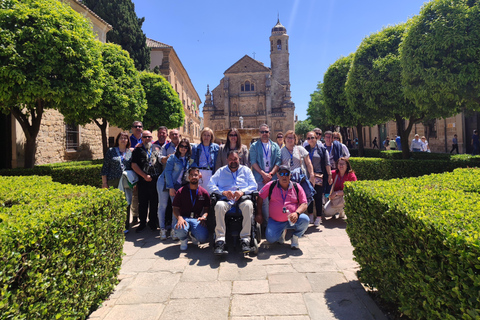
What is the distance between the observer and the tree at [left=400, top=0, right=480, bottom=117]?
7129mm

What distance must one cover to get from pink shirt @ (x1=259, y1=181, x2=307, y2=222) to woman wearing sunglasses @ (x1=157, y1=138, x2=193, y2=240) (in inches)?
59.9

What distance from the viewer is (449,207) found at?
7.84 feet

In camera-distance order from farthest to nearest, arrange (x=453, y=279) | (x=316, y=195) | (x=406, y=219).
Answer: (x=316, y=195)
(x=406, y=219)
(x=453, y=279)

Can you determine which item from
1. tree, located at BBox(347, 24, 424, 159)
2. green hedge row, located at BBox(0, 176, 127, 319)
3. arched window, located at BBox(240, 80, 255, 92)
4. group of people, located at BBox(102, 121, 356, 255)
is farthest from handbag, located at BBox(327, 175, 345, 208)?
arched window, located at BBox(240, 80, 255, 92)

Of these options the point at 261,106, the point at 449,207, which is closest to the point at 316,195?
the point at 449,207

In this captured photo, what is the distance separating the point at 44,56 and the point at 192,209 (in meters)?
5.99

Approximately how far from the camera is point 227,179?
4695mm

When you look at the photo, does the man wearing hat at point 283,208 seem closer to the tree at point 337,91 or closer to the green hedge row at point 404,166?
the green hedge row at point 404,166

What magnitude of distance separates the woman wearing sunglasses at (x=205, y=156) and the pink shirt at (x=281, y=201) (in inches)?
46.2

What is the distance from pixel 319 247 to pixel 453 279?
2.99 metres

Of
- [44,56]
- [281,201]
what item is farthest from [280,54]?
[281,201]

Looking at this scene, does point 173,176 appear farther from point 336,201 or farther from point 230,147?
point 336,201

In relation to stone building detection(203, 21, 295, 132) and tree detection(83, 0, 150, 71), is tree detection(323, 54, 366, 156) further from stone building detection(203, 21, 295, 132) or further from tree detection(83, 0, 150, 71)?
stone building detection(203, 21, 295, 132)

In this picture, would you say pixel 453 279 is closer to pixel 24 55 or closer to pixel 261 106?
pixel 24 55
